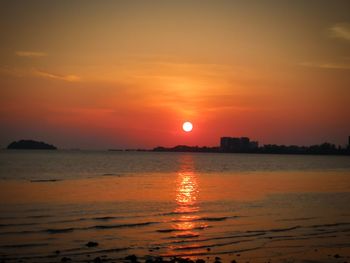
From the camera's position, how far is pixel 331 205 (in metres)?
39.2

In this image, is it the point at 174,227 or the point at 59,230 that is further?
Result: the point at 174,227

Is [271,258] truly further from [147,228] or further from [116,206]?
[116,206]

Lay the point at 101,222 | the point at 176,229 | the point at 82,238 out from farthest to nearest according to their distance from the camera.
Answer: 1. the point at 101,222
2. the point at 176,229
3. the point at 82,238

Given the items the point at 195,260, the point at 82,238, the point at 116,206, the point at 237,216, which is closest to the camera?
the point at 195,260

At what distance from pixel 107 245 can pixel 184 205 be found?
57.3 feet

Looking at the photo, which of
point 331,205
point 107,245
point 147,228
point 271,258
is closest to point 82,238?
point 107,245

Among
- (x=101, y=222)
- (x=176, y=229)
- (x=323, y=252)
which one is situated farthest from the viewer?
(x=101, y=222)

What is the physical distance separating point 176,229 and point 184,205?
40.5 feet

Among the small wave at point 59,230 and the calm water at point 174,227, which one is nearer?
the calm water at point 174,227

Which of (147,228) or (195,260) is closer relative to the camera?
(195,260)

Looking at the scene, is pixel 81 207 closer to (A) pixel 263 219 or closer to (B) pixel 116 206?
(B) pixel 116 206

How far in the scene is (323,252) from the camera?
68.3 ft

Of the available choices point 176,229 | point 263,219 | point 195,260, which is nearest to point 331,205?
point 263,219

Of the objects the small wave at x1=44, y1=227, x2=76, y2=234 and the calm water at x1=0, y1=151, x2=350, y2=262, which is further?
the small wave at x1=44, y1=227, x2=76, y2=234
